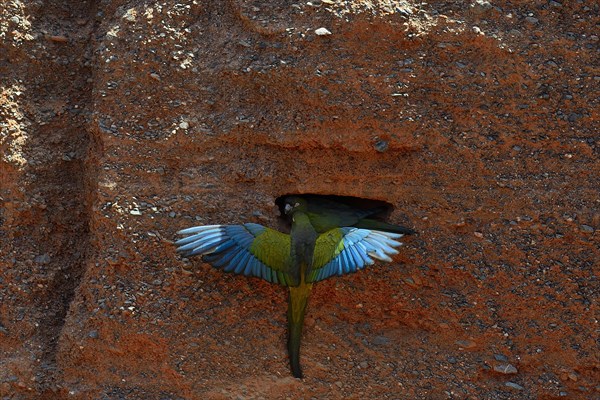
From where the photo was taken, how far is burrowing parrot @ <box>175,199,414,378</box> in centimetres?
357

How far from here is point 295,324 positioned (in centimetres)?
377

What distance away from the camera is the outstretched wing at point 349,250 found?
3.53m

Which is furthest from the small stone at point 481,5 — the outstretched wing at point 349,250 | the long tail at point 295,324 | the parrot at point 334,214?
the long tail at point 295,324

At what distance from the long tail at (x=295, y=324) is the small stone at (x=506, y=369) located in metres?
0.89

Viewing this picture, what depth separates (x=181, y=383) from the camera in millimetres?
3818

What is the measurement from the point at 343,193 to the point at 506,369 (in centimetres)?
110

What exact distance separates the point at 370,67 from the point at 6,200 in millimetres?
1891

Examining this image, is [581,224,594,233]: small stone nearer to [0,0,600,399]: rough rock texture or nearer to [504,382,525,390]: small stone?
[0,0,600,399]: rough rock texture

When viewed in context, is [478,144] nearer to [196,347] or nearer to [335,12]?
[335,12]

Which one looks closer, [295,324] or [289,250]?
[289,250]

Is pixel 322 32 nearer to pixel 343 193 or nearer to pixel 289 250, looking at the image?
pixel 343 193

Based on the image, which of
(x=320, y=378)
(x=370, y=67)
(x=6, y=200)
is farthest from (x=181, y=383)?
(x=370, y=67)

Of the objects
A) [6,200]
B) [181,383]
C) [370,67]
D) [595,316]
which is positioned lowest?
[181,383]

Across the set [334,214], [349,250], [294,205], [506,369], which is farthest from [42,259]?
[506,369]
